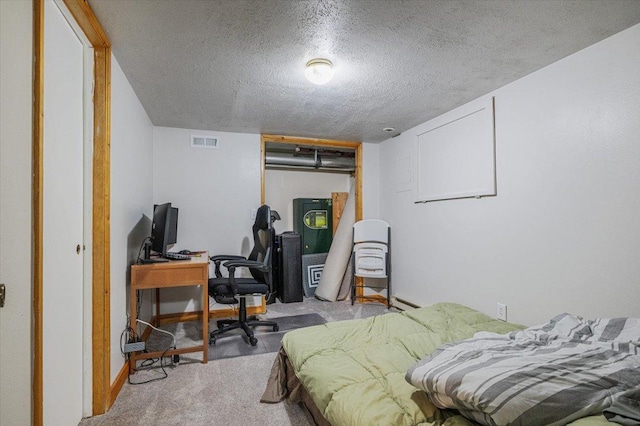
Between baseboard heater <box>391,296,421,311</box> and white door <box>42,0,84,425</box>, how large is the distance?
317cm

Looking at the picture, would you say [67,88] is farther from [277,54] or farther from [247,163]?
[247,163]

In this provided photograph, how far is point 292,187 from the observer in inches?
219

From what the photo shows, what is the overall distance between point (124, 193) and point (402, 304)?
3.25 meters

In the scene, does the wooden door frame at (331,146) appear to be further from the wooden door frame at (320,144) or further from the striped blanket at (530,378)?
the striped blanket at (530,378)

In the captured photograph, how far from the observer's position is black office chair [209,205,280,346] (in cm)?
282

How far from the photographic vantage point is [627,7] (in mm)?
1606

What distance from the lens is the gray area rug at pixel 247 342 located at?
2670 mm

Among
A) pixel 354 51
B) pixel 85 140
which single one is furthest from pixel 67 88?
pixel 354 51

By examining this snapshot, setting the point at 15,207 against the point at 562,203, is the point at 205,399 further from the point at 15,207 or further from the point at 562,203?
the point at 562,203

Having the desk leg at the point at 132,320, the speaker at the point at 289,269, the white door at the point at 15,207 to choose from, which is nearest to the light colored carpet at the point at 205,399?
the desk leg at the point at 132,320

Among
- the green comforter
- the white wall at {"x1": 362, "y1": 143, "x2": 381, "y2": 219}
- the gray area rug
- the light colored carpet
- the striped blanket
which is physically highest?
the white wall at {"x1": 362, "y1": 143, "x2": 381, "y2": 219}

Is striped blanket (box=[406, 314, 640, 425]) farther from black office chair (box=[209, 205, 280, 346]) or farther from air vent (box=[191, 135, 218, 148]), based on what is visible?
air vent (box=[191, 135, 218, 148])

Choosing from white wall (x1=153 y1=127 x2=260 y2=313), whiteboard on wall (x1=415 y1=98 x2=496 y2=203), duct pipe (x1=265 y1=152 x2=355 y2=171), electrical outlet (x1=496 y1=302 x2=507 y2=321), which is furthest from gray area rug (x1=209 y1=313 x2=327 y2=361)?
duct pipe (x1=265 y1=152 x2=355 y2=171)

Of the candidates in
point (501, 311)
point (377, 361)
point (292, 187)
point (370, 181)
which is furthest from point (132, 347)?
point (292, 187)
